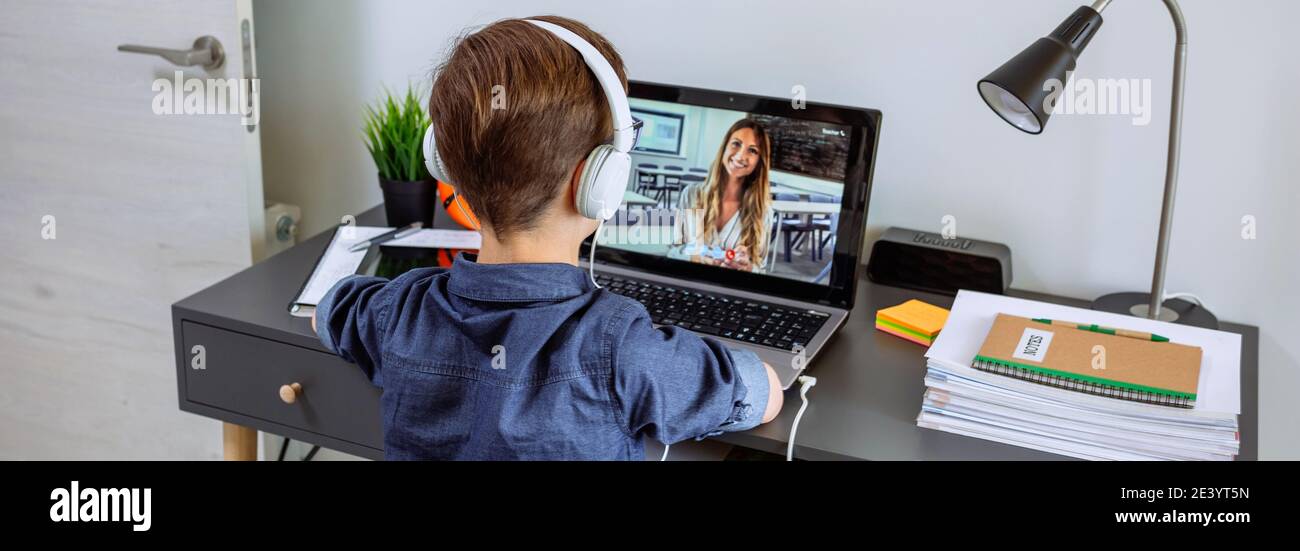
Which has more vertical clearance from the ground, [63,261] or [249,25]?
[249,25]

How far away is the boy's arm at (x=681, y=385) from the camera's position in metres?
0.87

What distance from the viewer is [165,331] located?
172 cm

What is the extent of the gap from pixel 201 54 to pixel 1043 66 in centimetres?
110

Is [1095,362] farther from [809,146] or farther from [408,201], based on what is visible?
[408,201]

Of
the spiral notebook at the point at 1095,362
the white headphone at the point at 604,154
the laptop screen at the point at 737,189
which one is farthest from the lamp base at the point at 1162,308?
the white headphone at the point at 604,154

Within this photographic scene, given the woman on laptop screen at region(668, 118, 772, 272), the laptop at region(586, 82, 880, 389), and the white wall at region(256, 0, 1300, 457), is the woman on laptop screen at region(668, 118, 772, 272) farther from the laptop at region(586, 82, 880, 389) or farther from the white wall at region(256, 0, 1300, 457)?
the white wall at region(256, 0, 1300, 457)

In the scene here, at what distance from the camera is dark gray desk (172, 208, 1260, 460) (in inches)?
A: 38.8

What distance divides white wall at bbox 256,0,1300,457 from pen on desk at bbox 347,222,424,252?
31cm

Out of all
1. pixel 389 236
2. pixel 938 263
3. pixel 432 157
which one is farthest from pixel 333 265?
pixel 938 263

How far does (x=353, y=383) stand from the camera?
116 centimetres
